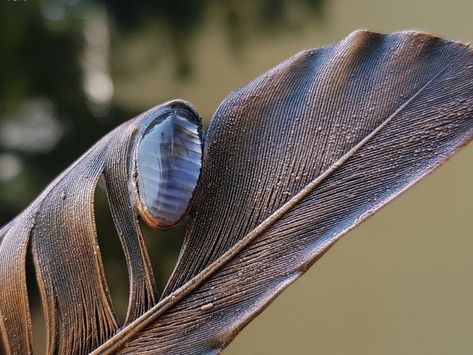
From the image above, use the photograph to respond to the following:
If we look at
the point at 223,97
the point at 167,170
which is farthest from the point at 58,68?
the point at 167,170

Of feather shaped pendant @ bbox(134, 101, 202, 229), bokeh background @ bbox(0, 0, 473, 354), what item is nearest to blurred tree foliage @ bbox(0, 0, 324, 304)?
bokeh background @ bbox(0, 0, 473, 354)

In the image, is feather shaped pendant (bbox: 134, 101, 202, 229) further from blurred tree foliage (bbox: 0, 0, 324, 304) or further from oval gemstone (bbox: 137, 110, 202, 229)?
blurred tree foliage (bbox: 0, 0, 324, 304)

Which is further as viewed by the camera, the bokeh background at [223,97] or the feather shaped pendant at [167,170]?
the bokeh background at [223,97]

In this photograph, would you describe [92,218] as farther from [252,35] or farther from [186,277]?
[252,35]

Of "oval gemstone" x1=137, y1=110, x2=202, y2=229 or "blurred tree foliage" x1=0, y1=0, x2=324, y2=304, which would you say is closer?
"oval gemstone" x1=137, y1=110, x2=202, y2=229

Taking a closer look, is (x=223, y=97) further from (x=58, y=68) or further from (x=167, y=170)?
(x=167, y=170)

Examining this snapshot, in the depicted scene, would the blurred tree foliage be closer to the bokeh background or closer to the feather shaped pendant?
the bokeh background

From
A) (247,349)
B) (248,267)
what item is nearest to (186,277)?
(248,267)

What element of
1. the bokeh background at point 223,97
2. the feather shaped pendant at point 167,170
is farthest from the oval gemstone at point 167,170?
the bokeh background at point 223,97

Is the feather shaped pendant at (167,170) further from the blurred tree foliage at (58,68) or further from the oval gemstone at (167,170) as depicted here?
the blurred tree foliage at (58,68)
